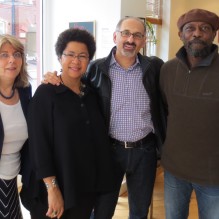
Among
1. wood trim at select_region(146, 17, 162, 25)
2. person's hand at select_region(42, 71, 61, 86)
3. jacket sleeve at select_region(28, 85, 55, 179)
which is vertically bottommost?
jacket sleeve at select_region(28, 85, 55, 179)

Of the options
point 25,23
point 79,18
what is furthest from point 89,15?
point 25,23

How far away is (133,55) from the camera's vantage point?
1.90 m

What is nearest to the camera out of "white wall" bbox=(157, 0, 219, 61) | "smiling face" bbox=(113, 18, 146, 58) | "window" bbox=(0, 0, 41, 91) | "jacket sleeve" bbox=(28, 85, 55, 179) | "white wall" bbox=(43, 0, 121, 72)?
"jacket sleeve" bbox=(28, 85, 55, 179)

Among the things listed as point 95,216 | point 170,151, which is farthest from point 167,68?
point 95,216

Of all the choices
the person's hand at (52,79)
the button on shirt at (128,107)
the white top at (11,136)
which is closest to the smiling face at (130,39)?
the button on shirt at (128,107)

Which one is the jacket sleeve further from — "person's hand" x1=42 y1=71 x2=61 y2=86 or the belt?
the belt

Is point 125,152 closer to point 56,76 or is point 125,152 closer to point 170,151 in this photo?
point 170,151

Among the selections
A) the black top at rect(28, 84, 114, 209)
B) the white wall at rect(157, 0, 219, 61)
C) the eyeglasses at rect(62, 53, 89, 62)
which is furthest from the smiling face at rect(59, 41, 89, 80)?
the white wall at rect(157, 0, 219, 61)

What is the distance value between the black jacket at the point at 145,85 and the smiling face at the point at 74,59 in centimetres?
27

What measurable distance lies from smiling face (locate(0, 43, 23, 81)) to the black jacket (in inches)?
19.9

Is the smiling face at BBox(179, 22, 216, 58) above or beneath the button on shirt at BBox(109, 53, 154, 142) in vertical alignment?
above

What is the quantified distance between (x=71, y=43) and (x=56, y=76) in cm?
19

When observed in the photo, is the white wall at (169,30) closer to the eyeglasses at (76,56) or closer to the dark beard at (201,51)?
the dark beard at (201,51)

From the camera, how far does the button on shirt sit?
1889 mm
